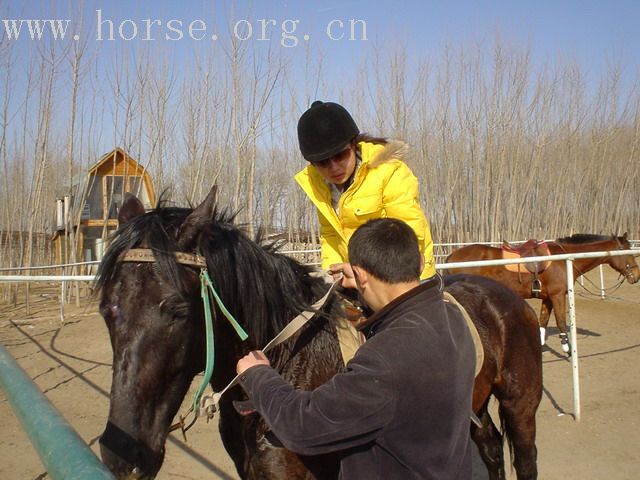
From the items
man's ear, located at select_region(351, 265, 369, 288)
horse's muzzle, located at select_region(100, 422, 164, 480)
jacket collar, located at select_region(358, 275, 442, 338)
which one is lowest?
horse's muzzle, located at select_region(100, 422, 164, 480)

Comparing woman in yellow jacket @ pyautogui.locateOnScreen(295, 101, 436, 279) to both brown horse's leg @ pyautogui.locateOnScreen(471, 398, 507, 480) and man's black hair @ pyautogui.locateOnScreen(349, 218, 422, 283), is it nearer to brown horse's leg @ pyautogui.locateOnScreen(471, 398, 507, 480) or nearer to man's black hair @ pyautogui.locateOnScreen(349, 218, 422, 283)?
man's black hair @ pyautogui.locateOnScreen(349, 218, 422, 283)

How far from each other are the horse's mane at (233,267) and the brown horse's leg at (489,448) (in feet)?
6.20

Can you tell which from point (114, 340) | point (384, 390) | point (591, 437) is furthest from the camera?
point (591, 437)

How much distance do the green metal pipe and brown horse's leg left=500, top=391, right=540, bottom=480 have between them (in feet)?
9.39

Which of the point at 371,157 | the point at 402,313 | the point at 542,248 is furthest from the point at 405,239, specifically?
the point at 542,248

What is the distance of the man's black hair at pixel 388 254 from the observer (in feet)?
4.50

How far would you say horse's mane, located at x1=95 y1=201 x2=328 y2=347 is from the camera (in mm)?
1720

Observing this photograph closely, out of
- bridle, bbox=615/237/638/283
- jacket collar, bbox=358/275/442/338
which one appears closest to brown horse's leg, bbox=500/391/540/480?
jacket collar, bbox=358/275/442/338

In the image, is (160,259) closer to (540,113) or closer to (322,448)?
(322,448)

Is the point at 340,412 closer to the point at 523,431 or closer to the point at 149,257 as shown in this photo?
the point at 149,257

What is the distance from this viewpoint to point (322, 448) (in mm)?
1221

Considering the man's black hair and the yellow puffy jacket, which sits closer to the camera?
the man's black hair

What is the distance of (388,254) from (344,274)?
0.70 meters

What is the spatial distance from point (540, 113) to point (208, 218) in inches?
709
